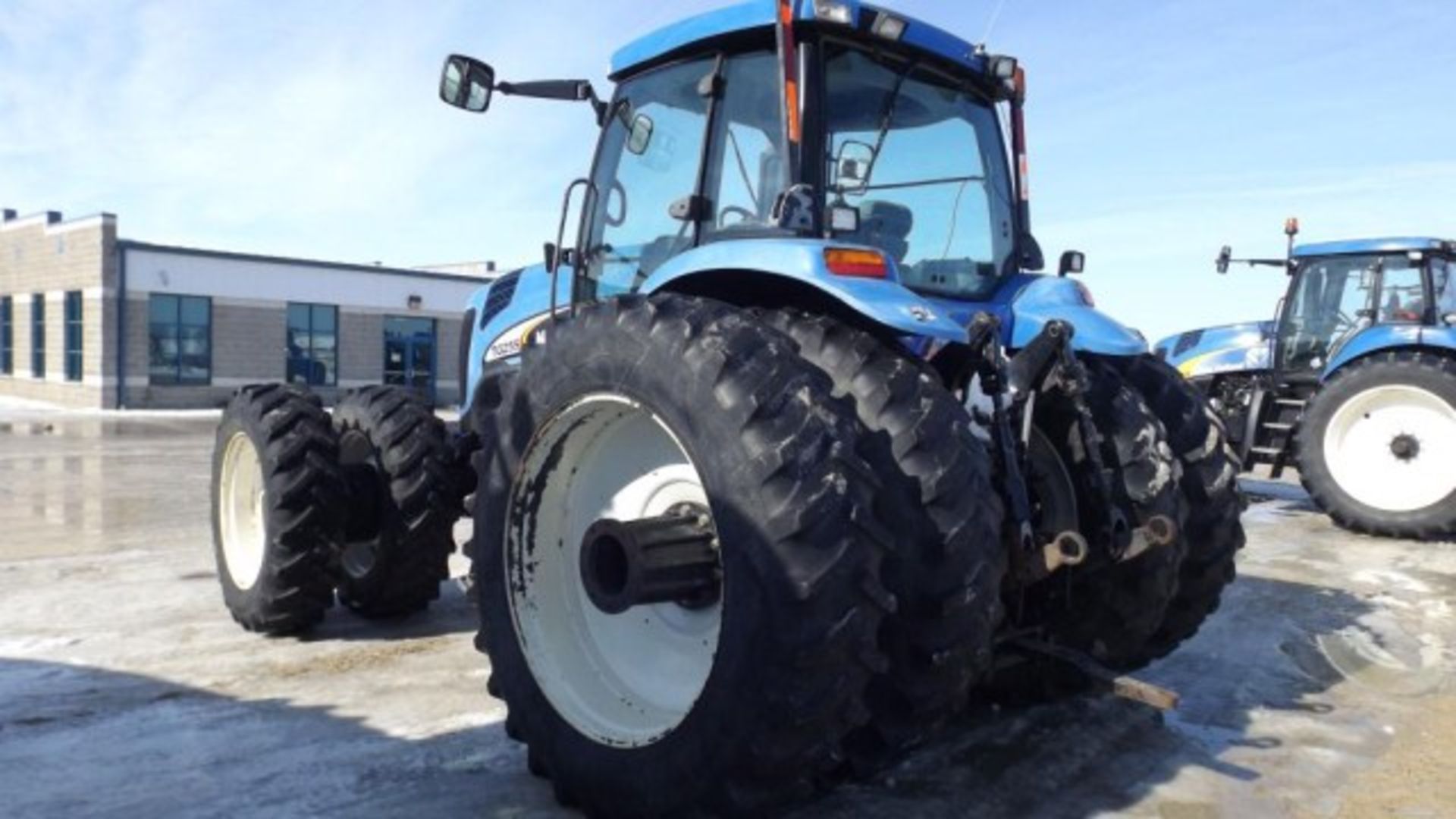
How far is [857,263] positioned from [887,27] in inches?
41.3

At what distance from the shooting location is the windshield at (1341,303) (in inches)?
421

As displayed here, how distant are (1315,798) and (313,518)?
4235 millimetres

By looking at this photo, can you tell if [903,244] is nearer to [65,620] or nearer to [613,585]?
[613,585]

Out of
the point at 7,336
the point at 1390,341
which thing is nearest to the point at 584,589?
the point at 1390,341

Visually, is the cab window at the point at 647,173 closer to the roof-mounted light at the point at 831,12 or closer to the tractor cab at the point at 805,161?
the tractor cab at the point at 805,161

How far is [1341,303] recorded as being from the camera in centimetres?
1119

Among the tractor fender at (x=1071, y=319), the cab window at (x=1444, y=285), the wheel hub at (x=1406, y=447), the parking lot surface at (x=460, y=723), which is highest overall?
the cab window at (x=1444, y=285)

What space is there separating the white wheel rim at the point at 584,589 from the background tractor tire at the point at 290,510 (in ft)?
7.00

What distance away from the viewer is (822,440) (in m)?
2.78

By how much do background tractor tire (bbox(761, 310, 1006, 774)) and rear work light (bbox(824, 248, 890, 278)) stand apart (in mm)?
408

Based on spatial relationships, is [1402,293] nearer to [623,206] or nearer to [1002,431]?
[623,206]

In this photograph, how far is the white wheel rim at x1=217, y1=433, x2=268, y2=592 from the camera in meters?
5.93

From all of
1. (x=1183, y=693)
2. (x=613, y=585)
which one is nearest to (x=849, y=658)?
(x=613, y=585)

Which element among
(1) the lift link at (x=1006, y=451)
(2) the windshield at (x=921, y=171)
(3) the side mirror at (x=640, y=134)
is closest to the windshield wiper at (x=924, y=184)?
(2) the windshield at (x=921, y=171)
